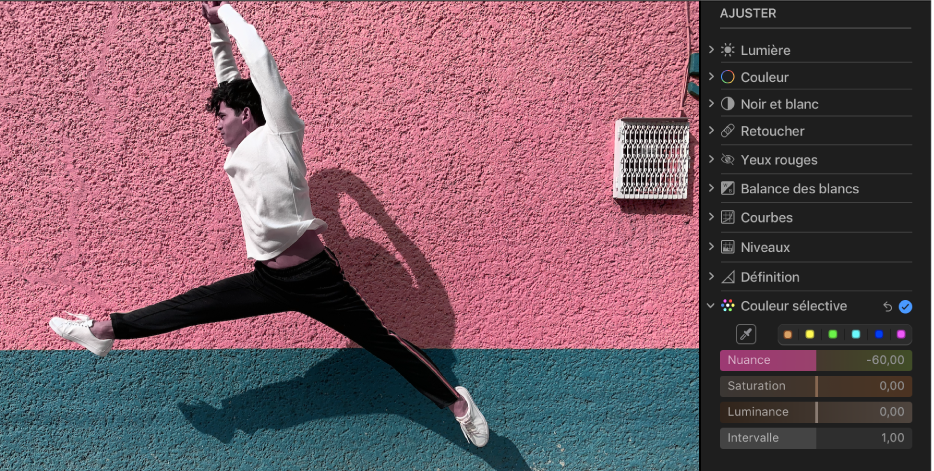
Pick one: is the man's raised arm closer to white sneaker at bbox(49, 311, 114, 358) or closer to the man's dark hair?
the man's dark hair

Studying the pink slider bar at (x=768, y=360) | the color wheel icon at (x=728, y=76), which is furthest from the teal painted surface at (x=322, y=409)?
the color wheel icon at (x=728, y=76)

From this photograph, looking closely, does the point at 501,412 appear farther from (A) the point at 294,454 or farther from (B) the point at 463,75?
(B) the point at 463,75

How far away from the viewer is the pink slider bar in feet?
8.14

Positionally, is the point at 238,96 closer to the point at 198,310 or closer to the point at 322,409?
the point at 198,310

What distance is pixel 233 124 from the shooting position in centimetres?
225

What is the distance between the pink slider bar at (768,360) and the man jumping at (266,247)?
4.10 ft

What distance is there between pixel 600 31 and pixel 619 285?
4.32 ft

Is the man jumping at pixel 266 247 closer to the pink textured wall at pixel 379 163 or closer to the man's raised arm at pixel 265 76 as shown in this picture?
the man's raised arm at pixel 265 76

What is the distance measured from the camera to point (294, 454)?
9.18 feet

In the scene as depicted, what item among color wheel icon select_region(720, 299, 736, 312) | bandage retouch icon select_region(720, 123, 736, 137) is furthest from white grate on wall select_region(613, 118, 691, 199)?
color wheel icon select_region(720, 299, 736, 312)

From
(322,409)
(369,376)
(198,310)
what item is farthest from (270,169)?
(322,409)

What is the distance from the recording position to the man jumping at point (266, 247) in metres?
2.12

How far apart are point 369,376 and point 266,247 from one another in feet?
3.08

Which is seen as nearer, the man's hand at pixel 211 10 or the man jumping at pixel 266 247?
the man jumping at pixel 266 247
